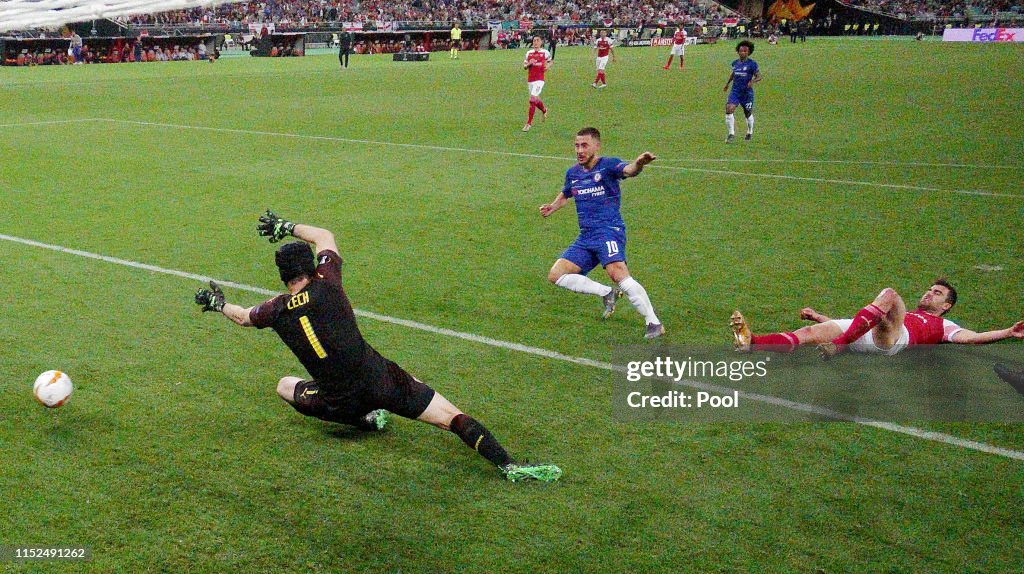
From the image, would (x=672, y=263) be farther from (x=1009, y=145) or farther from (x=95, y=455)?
(x=1009, y=145)

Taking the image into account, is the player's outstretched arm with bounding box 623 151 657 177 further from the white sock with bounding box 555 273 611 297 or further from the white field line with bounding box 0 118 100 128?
the white field line with bounding box 0 118 100 128

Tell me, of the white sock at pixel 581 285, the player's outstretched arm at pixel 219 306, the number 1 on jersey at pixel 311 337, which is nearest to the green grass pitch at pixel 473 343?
the white sock at pixel 581 285

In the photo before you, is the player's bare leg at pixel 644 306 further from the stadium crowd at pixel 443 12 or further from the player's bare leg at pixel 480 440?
the stadium crowd at pixel 443 12

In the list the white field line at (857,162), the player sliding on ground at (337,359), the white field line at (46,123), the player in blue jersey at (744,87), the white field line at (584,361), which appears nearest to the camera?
the player sliding on ground at (337,359)

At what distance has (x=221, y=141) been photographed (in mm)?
21766

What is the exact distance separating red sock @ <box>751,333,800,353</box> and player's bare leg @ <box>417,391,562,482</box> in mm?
2746

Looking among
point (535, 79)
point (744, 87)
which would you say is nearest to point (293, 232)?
point (744, 87)

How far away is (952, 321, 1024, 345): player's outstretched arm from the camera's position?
7.42 meters

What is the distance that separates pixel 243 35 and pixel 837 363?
204 feet

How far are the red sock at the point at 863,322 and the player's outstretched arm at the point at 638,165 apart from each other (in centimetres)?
227

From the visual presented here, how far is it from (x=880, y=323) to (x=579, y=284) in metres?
2.99

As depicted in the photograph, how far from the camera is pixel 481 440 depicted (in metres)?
6.12

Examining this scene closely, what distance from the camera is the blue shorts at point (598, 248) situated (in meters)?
9.24

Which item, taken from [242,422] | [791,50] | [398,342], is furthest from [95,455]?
[791,50]
